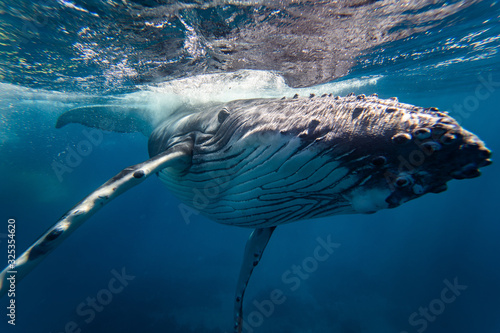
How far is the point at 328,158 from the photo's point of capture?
2.46 metres

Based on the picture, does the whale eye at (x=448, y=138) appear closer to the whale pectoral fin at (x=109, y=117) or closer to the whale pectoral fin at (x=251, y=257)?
the whale pectoral fin at (x=251, y=257)

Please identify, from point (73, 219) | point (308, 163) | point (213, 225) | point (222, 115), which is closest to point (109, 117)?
point (222, 115)

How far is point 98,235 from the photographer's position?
4203 centimetres

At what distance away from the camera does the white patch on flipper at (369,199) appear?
227cm

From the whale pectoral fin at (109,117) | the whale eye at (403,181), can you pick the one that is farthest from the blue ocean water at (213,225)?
the whale eye at (403,181)

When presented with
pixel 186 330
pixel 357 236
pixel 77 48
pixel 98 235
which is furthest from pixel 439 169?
pixel 357 236

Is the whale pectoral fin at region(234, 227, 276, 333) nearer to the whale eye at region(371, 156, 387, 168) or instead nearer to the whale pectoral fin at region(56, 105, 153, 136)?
the whale eye at region(371, 156, 387, 168)

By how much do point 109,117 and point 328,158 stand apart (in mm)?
15174

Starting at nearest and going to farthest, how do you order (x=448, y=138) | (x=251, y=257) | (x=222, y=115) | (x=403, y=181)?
(x=448, y=138) → (x=403, y=181) → (x=222, y=115) → (x=251, y=257)

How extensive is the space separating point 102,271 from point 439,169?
36685mm

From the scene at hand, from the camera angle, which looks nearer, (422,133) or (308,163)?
(422,133)

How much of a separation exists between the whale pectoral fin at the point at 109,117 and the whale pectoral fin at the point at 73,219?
458 inches

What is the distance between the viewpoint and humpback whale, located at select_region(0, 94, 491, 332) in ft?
6.82

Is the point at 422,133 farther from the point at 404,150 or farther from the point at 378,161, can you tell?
the point at 378,161
